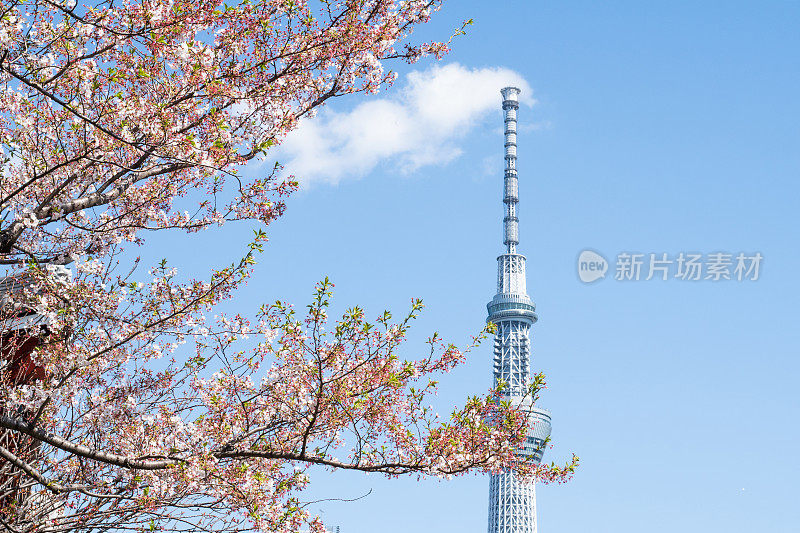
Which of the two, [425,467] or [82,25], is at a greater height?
[82,25]

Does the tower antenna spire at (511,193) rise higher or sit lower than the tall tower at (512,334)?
higher

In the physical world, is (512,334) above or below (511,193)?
below

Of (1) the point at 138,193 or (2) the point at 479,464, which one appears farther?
(1) the point at 138,193

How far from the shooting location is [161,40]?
809 centimetres

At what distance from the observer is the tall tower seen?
118312mm

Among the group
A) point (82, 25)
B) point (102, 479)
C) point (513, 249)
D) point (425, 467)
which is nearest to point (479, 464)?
point (425, 467)

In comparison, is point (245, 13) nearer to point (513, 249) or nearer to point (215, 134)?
point (215, 134)

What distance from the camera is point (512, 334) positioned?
126562mm

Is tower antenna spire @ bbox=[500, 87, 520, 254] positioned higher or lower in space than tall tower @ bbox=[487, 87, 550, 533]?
higher

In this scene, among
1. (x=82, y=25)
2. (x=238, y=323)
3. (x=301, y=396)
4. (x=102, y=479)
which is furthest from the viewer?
(x=102, y=479)

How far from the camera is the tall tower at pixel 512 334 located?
11831 centimetres

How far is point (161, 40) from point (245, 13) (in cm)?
138

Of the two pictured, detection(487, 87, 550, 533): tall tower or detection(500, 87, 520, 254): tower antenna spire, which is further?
detection(500, 87, 520, 254): tower antenna spire

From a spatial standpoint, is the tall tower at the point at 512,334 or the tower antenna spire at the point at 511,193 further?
the tower antenna spire at the point at 511,193
